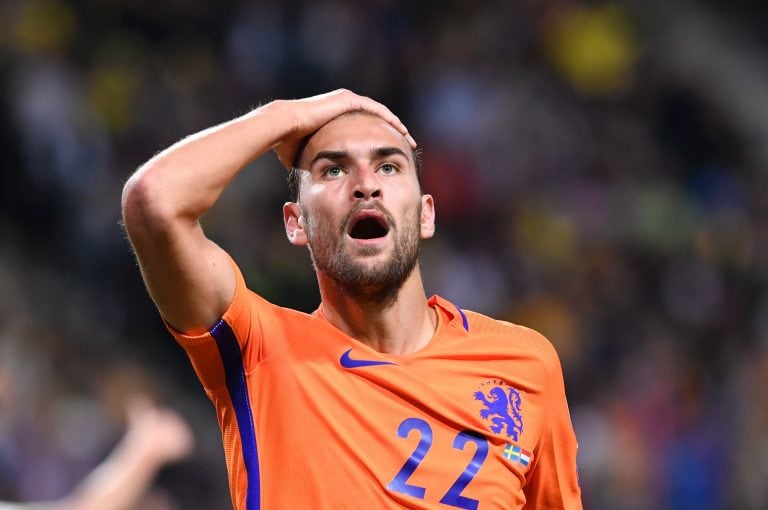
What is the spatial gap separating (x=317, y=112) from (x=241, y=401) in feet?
2.65

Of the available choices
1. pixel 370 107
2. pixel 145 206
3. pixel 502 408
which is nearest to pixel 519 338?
pixel 502 408

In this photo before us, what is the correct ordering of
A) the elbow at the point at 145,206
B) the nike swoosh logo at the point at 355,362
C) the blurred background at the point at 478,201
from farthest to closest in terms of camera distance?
1. the blurred background at the point at 478,201
2. the nike swoosh logo at the point at 355,362
3. the elbow at the point at 145,206

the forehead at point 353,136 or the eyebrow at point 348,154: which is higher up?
the forehead at point 353,136

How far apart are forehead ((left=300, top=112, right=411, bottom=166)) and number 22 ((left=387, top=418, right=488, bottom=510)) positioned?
770 mm

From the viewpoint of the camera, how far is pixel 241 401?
3.12 m

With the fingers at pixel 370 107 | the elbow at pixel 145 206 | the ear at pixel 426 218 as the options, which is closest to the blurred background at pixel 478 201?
the ear at pixel 426 218

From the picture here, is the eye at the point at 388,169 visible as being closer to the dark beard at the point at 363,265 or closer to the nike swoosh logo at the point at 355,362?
the dark beard at the point at 363,265

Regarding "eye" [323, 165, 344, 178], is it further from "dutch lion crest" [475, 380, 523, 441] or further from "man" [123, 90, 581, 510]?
"dutch lion crest" [475, 380, 523, 441]

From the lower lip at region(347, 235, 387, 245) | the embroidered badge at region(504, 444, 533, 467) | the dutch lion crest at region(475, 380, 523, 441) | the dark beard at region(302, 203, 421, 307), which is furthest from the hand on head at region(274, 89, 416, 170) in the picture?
the embroidered badge at region(504, 444, 533, 467)

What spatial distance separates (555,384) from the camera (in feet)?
11.5

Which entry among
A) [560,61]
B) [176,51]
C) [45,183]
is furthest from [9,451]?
[560,61]

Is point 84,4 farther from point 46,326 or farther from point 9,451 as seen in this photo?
point 9,451

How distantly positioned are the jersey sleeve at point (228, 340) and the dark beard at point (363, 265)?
0.84ft

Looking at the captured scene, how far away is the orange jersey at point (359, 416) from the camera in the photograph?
3.04 m
